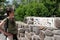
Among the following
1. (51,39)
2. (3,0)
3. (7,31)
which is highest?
(7,31)

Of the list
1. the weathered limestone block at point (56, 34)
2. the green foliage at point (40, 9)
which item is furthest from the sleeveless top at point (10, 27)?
the green foliage at point (40, 9)

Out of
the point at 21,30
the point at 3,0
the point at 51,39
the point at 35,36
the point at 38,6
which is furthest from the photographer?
the point at 3,0

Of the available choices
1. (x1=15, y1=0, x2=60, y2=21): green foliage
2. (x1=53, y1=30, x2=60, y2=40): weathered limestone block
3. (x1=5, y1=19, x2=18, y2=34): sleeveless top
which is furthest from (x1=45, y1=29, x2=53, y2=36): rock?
(x1=15, y1=0, x2=60, y2=21): green foliage

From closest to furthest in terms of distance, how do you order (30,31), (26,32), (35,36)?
(35,36), (30,31), (26,32)

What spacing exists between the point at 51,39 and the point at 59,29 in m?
0.57

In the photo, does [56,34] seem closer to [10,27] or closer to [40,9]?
[10,27]

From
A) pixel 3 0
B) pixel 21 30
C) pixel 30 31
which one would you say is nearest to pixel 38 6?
pixel 21 30

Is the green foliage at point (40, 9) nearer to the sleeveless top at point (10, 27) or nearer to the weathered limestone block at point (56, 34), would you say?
the weathered limestone block at point (56, 34)

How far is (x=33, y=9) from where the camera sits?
1391 cm

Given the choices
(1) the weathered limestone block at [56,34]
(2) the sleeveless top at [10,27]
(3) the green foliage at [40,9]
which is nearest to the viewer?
(2) the sleeveless top at [10,27]

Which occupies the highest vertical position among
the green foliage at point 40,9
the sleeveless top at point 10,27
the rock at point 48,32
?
the sleeveless top at point 10,27

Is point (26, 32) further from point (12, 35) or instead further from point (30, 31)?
point (12, 35)

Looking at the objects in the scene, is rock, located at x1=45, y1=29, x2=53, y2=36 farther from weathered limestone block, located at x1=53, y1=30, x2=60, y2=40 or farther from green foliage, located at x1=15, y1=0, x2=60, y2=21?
green foliage, located at x1=15, y1=0, x2=60, y2=21

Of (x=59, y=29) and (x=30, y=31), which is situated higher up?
(x=59, y=29)
